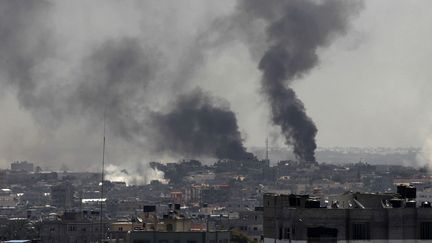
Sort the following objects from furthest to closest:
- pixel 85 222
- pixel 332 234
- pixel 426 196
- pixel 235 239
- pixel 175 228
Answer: pixel 426 196 → pixel 85 222 → pixel 235 239 → pixel 175 228 → pixel 332 234

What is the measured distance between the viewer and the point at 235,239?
113 metres

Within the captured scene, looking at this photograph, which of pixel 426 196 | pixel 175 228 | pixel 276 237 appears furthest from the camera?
pixel 426 196

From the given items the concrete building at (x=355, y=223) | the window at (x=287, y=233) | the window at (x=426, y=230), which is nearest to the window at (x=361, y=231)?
the concrete building at (x=355, y=223)

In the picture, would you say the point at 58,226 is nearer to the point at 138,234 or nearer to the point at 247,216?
the point at 247,216

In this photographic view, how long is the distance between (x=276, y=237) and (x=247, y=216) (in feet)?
414

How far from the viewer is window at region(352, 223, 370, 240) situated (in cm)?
4375

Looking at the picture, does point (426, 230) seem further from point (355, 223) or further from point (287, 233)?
point (287, 233)

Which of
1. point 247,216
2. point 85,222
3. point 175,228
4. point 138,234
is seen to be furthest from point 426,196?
point 138,234

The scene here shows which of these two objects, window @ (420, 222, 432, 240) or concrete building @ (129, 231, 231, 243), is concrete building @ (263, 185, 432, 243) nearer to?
window @ (420, 222, 432, 240)

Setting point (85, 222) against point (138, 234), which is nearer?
point (138, 234)

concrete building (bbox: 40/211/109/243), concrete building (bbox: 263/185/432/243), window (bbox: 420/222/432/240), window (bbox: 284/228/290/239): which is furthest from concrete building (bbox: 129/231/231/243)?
concrete building (bbox: 40/211/109/243)

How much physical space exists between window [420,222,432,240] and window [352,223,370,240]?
1268mm

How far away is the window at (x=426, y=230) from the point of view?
44156 millimetres

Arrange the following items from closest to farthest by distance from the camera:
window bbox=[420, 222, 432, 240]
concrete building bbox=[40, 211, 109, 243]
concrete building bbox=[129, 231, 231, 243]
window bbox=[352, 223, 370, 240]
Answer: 1. window bbox=[352, 223, 370, 240]
2. window bbox=[420, 222, 432, 240]
3. concrete building bbox=[129, 231, 231, 243]
4. concrete building bbox=[40, 211, 109, 243]
